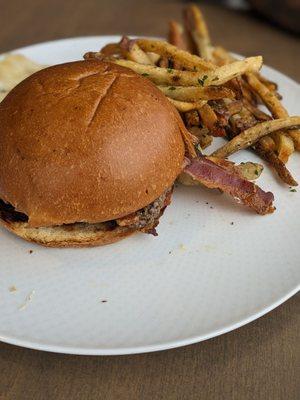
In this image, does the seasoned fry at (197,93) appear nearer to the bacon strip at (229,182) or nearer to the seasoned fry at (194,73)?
the seasoned fry at (194,73)

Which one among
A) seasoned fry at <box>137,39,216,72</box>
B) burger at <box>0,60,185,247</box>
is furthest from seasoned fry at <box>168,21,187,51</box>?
burger at <box>0,60,185,247</box>

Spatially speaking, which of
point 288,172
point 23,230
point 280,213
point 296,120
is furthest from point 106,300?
point 296,120

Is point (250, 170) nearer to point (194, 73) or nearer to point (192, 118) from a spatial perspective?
point (192, 118)

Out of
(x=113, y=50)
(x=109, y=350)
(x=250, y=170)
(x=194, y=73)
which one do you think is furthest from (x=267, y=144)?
(x=109, y=350)

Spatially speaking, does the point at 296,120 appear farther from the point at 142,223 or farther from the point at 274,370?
the point at 274,370

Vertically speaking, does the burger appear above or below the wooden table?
above

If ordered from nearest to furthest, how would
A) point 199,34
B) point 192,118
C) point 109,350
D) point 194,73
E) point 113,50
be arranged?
point 109,350 < point 194,73 < point 192,118 < point 113,50 < point 199,34

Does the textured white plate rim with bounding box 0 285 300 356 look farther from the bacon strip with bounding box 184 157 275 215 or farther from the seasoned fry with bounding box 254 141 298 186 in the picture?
the seasoned fry with bounding box 254 141 298 186
